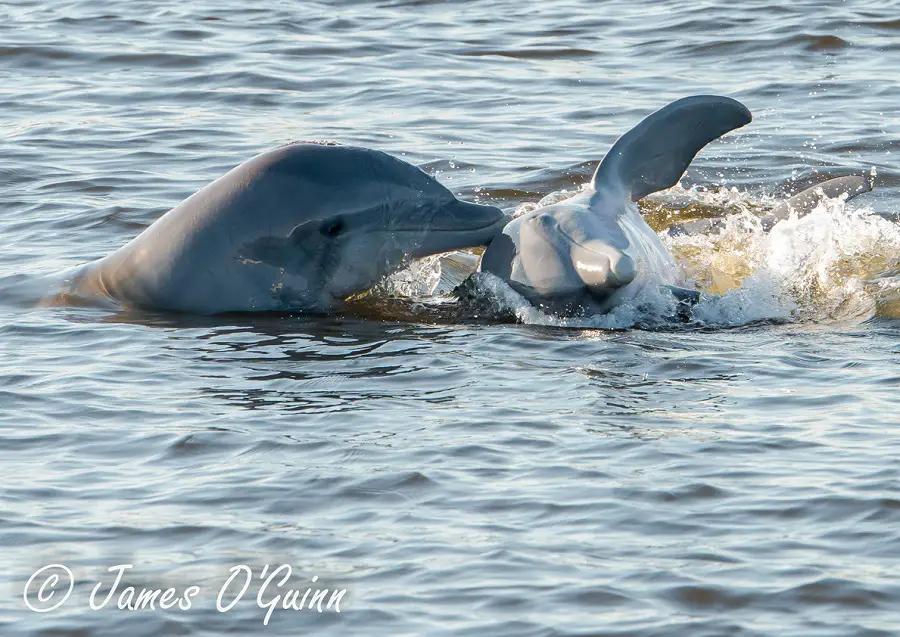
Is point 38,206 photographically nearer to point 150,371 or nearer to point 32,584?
point 150,371

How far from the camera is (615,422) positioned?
22.8 ft

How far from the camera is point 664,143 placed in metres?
9.30

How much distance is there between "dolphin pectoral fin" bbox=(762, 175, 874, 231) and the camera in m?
10.3

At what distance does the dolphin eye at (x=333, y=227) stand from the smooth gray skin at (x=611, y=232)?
0.86m

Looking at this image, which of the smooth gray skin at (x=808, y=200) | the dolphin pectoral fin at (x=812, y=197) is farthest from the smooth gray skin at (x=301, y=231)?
the dolphin pectoral fin at (x=812, y=197)

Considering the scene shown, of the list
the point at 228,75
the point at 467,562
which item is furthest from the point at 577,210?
the point at 228,75

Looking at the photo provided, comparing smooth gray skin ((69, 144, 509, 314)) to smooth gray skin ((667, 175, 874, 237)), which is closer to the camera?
smooth gray skin ((69, 144, 509, 314))

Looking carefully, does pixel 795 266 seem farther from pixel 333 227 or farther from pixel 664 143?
pixel 333 227

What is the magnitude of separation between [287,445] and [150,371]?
1542mm

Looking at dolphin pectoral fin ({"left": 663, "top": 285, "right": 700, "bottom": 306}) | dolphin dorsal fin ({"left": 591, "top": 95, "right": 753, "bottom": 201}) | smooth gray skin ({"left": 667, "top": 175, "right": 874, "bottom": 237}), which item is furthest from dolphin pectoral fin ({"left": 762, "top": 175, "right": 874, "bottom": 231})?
dolphin pectoral fin ({"left": 663, "top": 285, "right": 700, "bottom": 306})

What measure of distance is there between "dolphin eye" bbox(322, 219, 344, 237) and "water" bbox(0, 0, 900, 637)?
55 cm

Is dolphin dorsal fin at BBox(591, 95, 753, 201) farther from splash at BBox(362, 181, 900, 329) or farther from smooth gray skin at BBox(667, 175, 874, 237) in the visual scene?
smooth gray skin at BBox(667, 175, 874, 237)

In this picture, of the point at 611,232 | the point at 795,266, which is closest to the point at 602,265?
the point at 611,232

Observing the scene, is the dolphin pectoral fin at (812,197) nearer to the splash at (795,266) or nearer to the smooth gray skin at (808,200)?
the smooth gray skin at (808,200)
